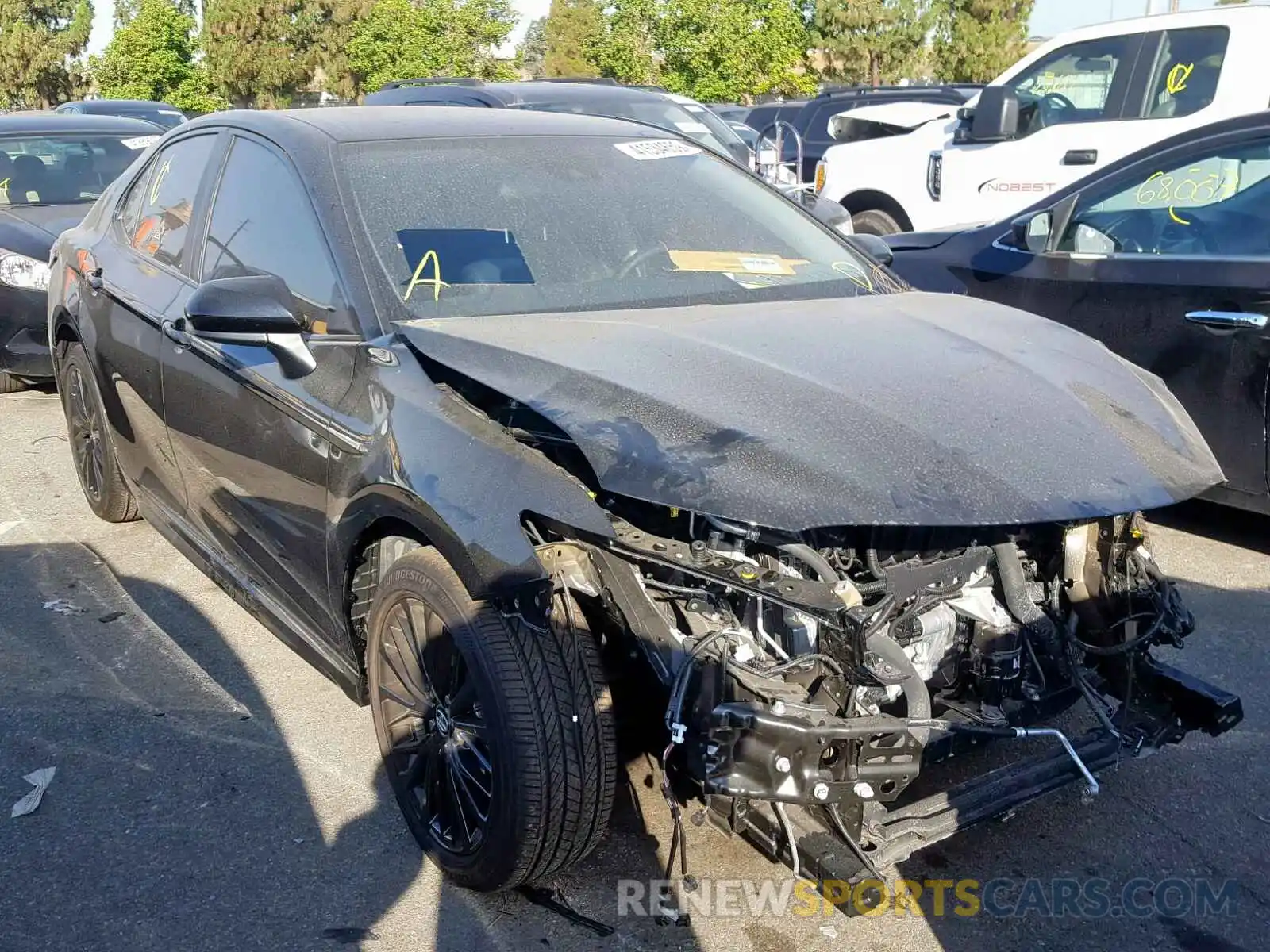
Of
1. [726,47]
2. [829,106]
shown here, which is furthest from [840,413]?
[726,47]

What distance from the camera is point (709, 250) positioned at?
3879 mm

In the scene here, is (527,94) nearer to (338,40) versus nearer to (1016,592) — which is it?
(1016,592)

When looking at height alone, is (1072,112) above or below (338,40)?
above

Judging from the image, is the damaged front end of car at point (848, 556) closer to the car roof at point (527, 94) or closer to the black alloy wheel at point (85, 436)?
the black alloy wheel at point (85, 436)

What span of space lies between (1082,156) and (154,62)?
38.5 m

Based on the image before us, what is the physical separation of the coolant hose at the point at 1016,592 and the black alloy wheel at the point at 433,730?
1243 millimetres

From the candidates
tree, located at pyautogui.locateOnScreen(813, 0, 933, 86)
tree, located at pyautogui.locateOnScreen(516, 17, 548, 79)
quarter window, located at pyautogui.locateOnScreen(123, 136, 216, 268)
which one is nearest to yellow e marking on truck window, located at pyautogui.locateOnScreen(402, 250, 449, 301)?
quarter window, located at pyautogui.locateOnScreen(123, 136, 216, 268)

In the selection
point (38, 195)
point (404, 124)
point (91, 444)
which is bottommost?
point (91, 444)

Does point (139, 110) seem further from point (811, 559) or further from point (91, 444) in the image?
point (811, 559)

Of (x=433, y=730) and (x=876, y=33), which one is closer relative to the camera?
(x=433, y=730)

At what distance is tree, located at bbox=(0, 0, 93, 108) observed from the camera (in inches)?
1832

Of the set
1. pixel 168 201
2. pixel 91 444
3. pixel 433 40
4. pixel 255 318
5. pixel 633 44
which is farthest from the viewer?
pixel 433 40

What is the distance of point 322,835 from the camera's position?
328 cm

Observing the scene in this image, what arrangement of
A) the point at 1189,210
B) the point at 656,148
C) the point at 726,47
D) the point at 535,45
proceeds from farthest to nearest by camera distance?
the point at 535,45 → the point at 726,47 → the point at 1189,210 → the point at 656,148
